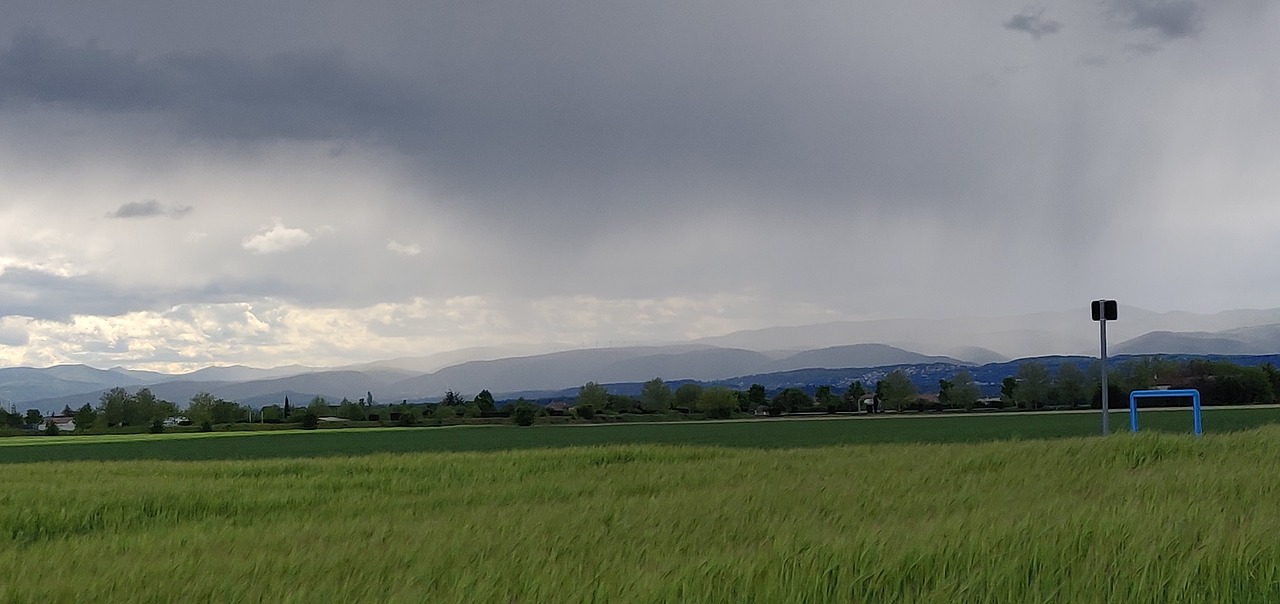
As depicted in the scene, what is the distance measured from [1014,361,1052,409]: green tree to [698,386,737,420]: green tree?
43.5m

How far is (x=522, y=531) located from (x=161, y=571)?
106 inches

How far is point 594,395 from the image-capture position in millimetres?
154375

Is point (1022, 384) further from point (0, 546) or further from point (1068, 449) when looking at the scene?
point (0, 546)

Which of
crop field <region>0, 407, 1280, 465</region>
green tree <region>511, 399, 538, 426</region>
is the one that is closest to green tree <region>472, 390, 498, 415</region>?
green tree <region>511, 399, 538, 426</region>

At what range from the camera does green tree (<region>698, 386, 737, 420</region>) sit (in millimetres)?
147125

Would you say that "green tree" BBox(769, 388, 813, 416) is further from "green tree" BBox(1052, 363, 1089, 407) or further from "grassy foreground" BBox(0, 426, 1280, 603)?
"grassy foreground" BBox(0, 426, 1280, 603)

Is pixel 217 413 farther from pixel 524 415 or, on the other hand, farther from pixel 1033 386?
pixel 1033 386

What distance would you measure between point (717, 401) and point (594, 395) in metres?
19.8

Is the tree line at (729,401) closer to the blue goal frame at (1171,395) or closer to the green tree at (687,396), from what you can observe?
the green tree at (687,396)

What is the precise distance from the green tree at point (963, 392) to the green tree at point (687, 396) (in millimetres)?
39406

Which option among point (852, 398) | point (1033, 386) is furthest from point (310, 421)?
point (1033, 386)

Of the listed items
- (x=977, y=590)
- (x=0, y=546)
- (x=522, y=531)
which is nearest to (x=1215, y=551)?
(x=977, y=590)

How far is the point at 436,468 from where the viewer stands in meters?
19.3

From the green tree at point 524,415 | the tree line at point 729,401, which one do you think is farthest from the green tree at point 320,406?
the green tree at point 524,415
